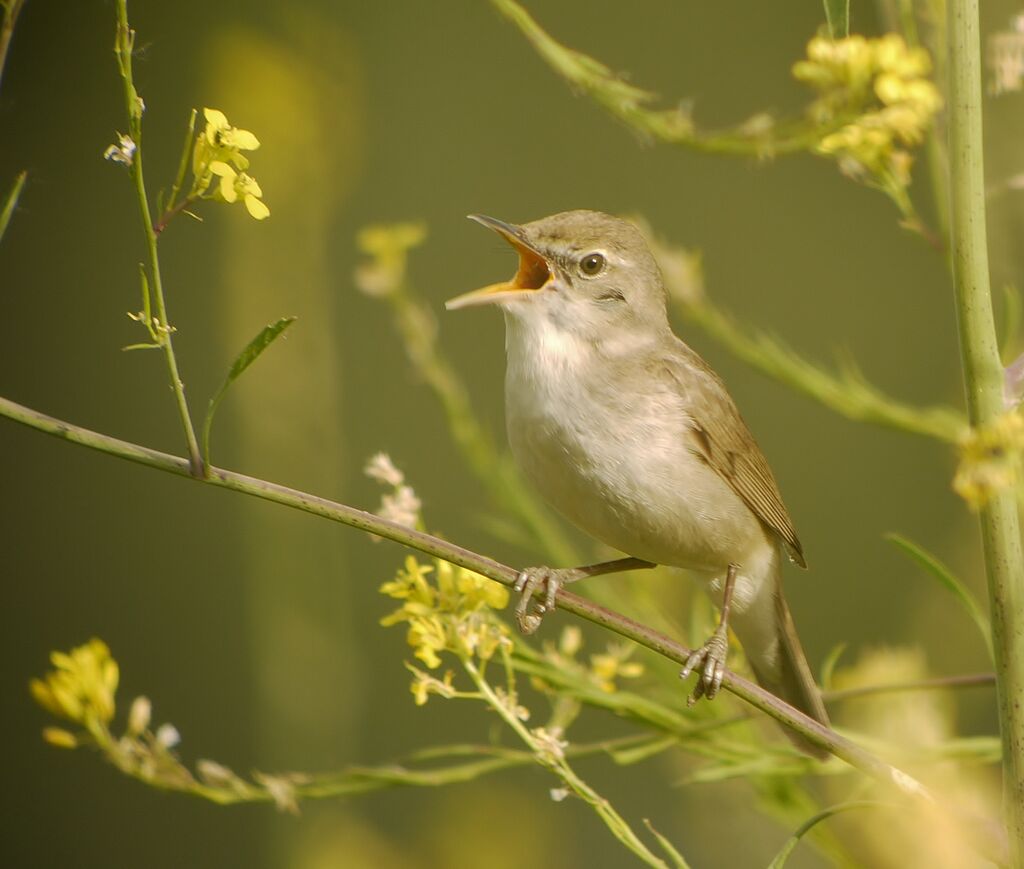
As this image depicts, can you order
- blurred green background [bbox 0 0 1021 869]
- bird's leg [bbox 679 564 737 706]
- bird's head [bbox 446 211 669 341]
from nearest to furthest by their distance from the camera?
bird's leg [bbox 679 564 737 706] < bird's head [bbox 446 211 669 341] < blurred green background [bbox 0 0 1021 869]

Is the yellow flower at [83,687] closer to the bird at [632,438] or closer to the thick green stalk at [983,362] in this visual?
the bird at [632,438]

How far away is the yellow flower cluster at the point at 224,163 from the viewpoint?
117 cm

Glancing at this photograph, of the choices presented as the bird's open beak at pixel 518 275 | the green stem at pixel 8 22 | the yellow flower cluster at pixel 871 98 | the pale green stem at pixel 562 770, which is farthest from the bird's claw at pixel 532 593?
the green stem at pixel 8 22

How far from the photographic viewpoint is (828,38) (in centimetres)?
157

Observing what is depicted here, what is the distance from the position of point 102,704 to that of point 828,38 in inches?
42.8

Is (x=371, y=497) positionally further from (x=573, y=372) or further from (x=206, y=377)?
(x=573, y=372)

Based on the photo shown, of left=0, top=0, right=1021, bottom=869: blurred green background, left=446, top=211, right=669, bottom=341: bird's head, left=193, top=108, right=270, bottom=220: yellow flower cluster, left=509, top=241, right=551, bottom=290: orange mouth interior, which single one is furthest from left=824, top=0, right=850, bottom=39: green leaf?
left=0, top=0, right=1021, bottom=869: blurred green background

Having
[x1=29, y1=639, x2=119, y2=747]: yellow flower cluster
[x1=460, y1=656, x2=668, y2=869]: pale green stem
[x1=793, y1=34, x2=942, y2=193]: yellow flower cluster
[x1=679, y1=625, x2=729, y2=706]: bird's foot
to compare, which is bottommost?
[x1=29, y1=639, x2=119, y2=747]: yellow flower cluster

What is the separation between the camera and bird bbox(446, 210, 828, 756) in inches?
77.0

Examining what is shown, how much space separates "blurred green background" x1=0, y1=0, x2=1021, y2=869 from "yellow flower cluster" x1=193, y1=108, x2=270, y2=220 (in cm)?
118

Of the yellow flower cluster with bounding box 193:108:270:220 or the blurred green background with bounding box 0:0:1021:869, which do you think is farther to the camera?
the blurred green background with bounding box 0:0:1021:869

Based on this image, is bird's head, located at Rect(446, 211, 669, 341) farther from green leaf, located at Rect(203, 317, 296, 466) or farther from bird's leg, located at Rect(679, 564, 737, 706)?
green leaf, located at Rect(203, 317, 296, 466)

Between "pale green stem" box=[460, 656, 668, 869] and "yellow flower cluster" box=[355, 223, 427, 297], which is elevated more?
"yellow flower cluster" box=[355, 223, 427, 297]

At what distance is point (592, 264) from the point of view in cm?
221
